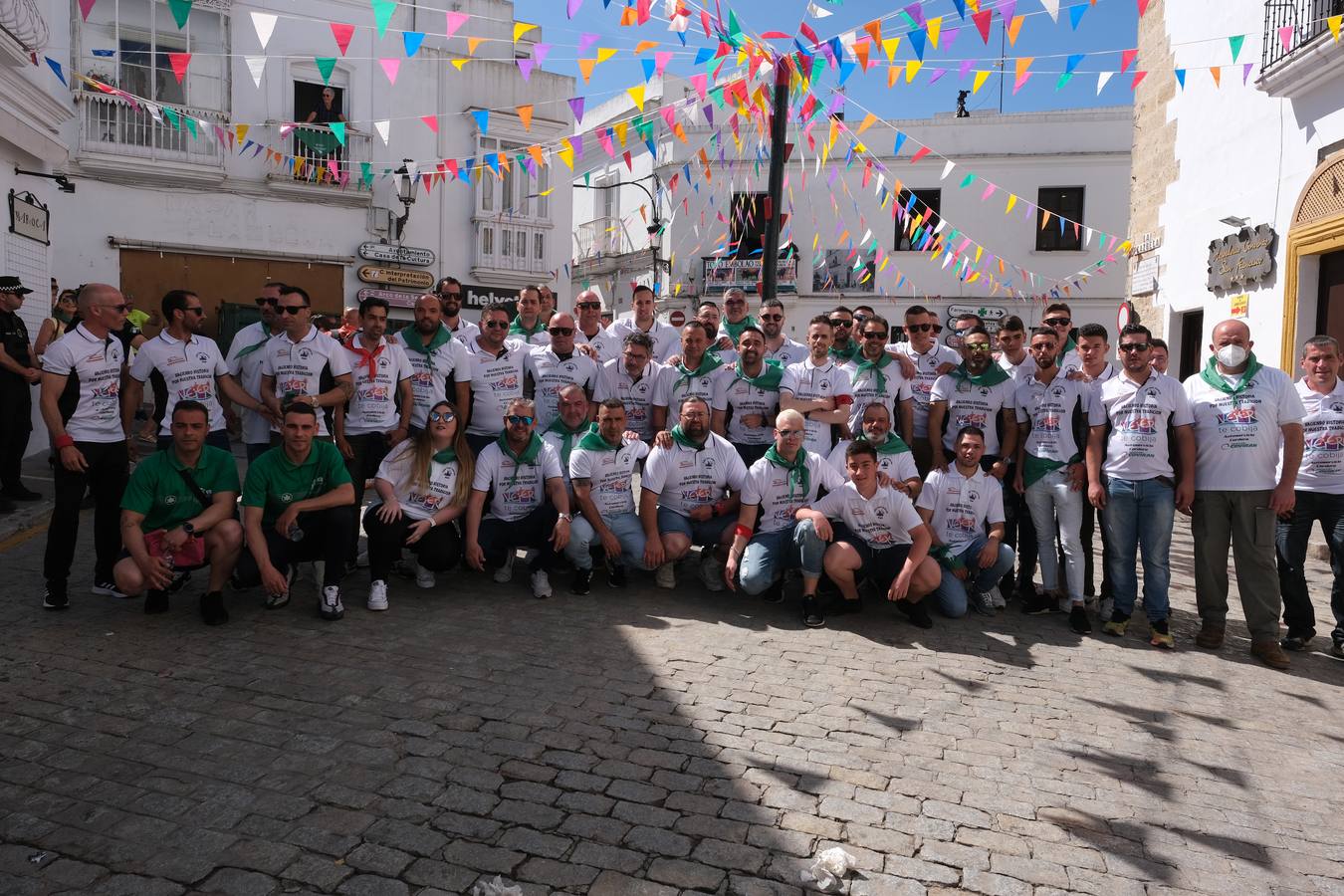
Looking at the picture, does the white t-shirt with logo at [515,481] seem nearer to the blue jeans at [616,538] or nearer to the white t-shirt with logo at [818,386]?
the blue jeans at [616,538]

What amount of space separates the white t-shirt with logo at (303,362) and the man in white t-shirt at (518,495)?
1.10 metres

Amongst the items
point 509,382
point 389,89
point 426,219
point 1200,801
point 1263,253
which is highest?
point 389,89

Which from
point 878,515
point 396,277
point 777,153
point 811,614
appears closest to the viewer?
point 811,614

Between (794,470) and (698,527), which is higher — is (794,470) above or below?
above

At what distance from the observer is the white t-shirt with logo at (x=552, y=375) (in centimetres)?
730

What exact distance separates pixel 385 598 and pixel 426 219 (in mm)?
15141

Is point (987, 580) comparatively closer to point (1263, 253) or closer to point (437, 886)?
point (437, 886)

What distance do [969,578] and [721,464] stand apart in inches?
70.7

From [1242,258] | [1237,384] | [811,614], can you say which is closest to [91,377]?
[811,614]

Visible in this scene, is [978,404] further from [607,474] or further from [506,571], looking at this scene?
[506,571]

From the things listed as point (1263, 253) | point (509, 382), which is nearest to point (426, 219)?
point (509, 382)

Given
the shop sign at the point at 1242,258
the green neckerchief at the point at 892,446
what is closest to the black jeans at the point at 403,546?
the green neckerchief at the point at 892,446

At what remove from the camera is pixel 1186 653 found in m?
5.44

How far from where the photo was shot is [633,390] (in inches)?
289
